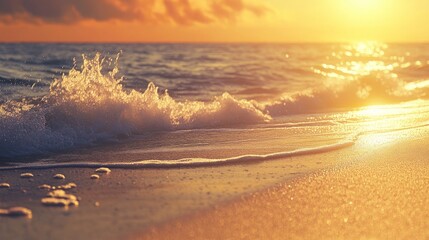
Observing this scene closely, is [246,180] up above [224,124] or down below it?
below

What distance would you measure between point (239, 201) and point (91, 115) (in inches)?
214

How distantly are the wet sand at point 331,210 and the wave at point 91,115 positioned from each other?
14.1 ft

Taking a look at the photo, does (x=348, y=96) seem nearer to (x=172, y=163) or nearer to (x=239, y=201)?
(x=172, y=163)

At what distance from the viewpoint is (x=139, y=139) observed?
9836 mm

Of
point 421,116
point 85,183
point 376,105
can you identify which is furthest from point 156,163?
point 376,105

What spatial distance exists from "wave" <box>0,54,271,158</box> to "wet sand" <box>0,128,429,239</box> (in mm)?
1921

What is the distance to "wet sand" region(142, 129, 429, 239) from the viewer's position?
4691 millimetres

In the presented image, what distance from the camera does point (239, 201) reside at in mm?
5598

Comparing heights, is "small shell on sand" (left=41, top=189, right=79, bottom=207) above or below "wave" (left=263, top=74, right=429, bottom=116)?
below

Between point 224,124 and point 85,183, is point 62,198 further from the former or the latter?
point 224,124

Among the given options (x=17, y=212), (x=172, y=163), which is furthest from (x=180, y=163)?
(x=17, y=212)

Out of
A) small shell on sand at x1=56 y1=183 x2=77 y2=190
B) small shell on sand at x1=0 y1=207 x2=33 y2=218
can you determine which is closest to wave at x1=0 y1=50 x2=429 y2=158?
small shell on sand at x1=56 y1=183 x2=77 y2=190

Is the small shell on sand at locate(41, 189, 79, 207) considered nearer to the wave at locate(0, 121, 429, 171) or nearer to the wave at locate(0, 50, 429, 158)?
the wave at locate(0, 121, 429, 171)

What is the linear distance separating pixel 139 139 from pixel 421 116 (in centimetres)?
633
